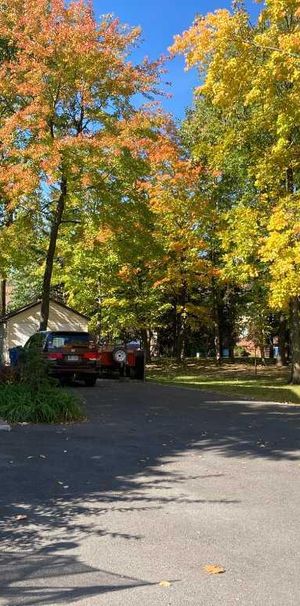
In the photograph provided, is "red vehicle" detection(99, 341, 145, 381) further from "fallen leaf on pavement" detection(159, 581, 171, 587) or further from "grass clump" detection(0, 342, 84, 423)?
"fallen leaf on pavement" detection(159, 581, 171, 587)

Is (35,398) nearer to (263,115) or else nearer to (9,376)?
(9,376)

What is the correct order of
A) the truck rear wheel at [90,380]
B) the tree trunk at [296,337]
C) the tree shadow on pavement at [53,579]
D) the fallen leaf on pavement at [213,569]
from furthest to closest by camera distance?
the tree trunk at [296,337], the truck rear wheel at [90,380], the fallen leaf on pavement at [213,569], the tree shadow on pavement at [53,579]

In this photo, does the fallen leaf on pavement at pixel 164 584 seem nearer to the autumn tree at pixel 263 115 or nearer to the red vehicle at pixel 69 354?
the autumn tree at pixel 263 115

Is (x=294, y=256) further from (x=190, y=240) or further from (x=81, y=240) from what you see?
(x=190, y=240)

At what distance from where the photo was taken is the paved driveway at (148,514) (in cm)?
412

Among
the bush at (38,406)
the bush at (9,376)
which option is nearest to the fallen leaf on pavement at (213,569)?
the bush at (38,406)

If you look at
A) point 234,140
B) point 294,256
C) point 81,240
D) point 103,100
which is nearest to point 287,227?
point 294,256

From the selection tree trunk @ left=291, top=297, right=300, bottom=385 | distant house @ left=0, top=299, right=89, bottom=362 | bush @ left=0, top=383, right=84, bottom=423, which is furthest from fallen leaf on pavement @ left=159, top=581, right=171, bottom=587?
distant house @ left=0, top=299, right=89, bottom=362

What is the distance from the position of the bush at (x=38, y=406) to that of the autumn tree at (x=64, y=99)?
27.1ft

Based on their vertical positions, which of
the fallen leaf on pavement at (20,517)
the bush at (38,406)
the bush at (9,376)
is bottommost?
the fallen leaf on pavement at (20,517)

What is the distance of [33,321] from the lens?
1551 inches

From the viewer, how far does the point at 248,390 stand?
66.6 feet

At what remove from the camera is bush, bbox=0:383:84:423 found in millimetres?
10992

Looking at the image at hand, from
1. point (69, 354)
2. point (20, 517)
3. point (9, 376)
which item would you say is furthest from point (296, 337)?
point (20, 517)
